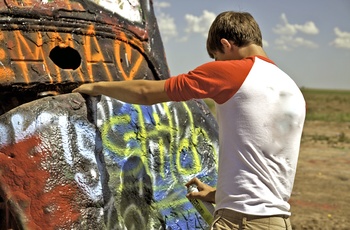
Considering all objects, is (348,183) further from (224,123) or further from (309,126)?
(309,126)

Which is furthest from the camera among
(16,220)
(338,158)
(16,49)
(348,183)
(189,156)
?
(338,158)

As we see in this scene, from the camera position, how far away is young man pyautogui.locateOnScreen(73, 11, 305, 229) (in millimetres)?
3020

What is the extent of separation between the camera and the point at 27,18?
3924 millimetres

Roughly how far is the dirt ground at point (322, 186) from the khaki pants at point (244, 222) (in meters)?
5.66

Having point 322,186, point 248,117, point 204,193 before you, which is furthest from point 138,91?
point 322,186

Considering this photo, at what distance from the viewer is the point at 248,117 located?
3021mm

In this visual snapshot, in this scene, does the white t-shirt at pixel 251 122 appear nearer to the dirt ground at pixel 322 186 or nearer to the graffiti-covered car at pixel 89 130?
the graffiti-covered car at pixel 89 130

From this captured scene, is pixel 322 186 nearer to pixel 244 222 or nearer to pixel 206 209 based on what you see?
pixel 206 209

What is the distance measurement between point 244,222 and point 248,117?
19.2 inches

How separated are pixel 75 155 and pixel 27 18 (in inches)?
35.0

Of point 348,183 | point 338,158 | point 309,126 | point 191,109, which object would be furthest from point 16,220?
point 309,126

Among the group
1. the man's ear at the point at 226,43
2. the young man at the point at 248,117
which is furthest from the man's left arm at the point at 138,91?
the man's ear at the point at 226,43

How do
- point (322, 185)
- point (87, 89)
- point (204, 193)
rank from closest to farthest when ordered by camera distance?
point (204, 193)
point (87, 89)
point (322, 185)

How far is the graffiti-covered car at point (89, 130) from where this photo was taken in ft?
11.9
